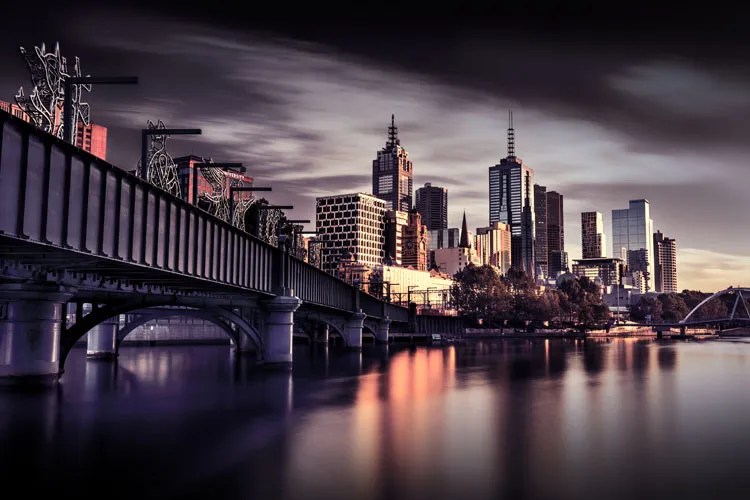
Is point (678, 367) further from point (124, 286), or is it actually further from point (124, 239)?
point (124, 239)

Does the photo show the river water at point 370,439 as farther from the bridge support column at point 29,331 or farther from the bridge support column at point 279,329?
the bridge support column at point 279,329

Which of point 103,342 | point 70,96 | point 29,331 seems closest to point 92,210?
point 70,96

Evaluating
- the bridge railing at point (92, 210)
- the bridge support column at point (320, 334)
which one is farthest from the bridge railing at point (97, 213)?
the bridge support column at point (320, 334)

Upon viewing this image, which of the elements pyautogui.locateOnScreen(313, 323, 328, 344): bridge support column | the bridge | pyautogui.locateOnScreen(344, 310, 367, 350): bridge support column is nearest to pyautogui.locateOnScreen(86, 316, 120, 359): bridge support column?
the bridge

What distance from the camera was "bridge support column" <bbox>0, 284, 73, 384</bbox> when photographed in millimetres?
50188

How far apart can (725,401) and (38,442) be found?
4899 centimetres

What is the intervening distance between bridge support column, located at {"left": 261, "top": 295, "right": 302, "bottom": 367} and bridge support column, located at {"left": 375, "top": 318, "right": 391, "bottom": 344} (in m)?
83.6

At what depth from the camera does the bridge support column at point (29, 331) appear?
165 feet

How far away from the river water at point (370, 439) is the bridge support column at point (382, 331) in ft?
→ 288

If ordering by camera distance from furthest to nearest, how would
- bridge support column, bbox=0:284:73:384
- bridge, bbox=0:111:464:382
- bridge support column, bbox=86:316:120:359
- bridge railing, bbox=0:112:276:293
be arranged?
bridge support column, bbox=86:316:120:359
bridge support column, bbox=0:284:73:384
bridge, bbox=0:111:464:382
bridge railing, bbox=0:112:276:293

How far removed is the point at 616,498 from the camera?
23625mm

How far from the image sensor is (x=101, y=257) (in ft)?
99.0

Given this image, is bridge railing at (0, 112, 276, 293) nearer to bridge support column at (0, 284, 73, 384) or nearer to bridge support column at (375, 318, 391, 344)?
bridge support column at (0, 284, 73, 384)

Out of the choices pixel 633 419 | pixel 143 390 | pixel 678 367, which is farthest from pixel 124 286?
pixel 678 367
